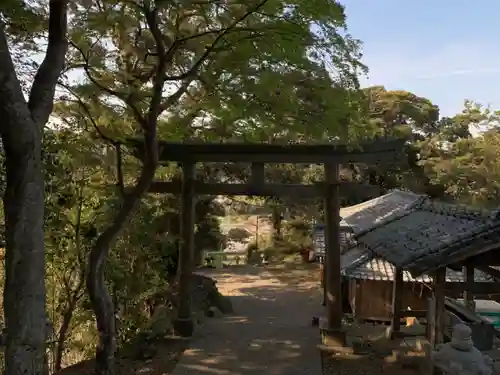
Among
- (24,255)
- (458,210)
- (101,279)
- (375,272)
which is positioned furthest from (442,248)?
(375,272)

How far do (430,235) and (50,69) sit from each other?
4830mm

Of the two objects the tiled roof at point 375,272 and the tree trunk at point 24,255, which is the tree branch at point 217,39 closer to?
the tree trunk at point 24,255

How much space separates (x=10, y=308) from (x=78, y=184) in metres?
4.00

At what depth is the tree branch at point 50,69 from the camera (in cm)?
556

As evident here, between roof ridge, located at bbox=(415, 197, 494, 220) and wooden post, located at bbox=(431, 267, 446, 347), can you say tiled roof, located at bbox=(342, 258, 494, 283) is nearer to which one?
roof ridge, located at bbox=(415, 197, 494, 220)

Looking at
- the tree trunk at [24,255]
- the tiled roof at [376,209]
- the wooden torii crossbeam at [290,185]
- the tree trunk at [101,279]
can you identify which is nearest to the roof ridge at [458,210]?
the wooden torii crossbeam at [290,185]

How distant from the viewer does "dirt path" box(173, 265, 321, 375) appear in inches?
336

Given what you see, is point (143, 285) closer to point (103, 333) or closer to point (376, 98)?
point (103, 333)

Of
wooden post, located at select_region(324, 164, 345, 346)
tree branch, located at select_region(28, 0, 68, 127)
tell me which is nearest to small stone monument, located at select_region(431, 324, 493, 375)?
tree branch, located at select_region(28, 0, 68, 127)

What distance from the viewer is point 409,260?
5664 millimetres

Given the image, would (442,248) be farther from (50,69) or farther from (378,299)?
(378,299)

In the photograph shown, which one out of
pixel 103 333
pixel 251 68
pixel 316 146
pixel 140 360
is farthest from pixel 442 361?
pixel 140 360

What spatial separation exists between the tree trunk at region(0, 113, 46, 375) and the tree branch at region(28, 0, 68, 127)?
34 centimetres

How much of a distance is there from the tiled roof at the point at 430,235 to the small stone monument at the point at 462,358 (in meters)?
0.81
